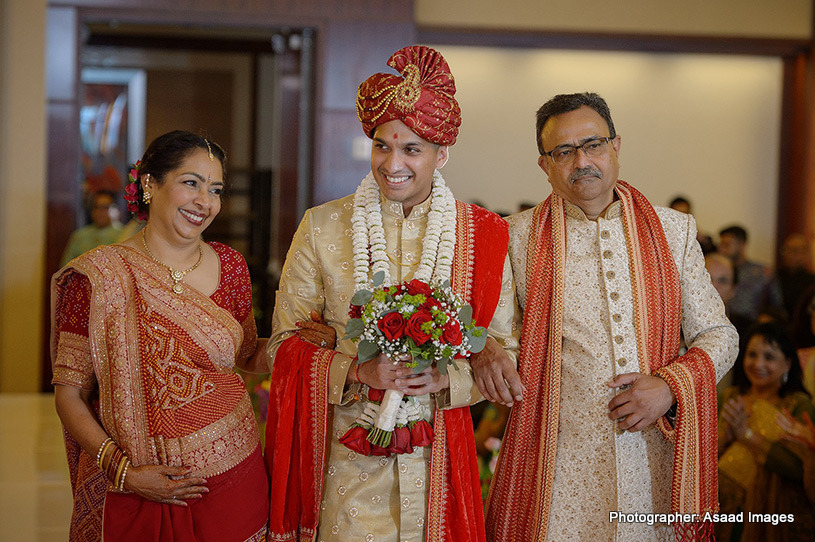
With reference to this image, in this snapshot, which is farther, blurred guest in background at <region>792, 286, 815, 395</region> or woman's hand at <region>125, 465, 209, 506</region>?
blurred guest in background at <region>792, 286, 815, 395</region>

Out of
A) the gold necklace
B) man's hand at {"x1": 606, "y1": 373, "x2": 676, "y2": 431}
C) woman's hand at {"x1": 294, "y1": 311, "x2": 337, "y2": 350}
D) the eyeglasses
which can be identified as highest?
the eyeglasses

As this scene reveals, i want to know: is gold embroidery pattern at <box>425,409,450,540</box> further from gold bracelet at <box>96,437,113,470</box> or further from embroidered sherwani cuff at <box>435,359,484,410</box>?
gold bracelet at <box>96,437,113,470</box>

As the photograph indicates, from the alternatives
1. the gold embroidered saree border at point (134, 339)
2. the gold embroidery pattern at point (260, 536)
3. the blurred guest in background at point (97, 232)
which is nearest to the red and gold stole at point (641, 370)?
the gold embroidery pattern at point (260, 536)

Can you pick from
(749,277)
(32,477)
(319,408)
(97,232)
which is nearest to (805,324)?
(749,277)

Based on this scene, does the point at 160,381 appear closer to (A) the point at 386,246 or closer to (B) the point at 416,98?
(A) the point at 386,246

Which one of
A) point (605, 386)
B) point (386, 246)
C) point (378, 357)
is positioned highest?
point (386, 246)

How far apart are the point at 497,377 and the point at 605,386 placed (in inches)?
15.8

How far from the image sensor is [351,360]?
2.46 meters

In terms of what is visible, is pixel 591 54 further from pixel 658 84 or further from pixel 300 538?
pixel 300 538

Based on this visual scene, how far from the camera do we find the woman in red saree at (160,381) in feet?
8.02

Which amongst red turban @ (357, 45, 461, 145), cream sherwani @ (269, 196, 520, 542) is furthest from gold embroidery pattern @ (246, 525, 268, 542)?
red turban @ (357, 45, 461, 145)

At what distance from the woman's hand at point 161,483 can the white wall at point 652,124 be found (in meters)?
6.96

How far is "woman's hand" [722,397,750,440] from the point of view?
3.81 meters

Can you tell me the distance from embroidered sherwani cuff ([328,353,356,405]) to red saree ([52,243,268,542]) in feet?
1.04
